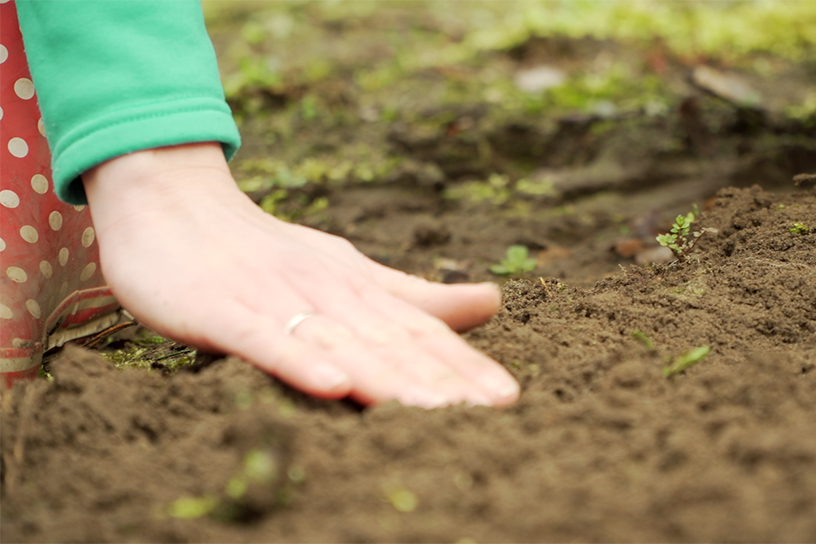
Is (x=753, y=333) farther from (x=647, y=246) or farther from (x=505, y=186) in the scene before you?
(x=505, y=186)

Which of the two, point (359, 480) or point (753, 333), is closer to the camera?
point (359, 480)

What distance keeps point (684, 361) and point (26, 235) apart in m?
1.69

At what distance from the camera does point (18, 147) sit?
5.80 feet

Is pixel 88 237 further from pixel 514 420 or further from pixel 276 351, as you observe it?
pixel 514 420

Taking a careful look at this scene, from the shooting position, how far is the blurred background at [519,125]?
316cm

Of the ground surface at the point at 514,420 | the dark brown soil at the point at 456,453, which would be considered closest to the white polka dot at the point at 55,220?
the ground surface at the point at 514,420

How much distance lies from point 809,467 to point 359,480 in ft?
2.21

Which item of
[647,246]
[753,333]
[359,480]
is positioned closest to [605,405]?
[359,480]

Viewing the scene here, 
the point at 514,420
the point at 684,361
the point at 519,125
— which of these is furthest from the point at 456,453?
the point at 519,125

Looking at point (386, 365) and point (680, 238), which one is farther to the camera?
point (680, 238)

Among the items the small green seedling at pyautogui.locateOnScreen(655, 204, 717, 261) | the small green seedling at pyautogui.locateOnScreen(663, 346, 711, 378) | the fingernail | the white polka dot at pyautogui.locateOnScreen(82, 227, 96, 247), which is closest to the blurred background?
the small green seedling at pyautogui.locateOnScreen(655, 204, 717, 261)

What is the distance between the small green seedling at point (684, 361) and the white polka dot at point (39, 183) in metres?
1.70

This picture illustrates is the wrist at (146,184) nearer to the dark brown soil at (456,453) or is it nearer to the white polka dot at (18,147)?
the white polka dot at (18,147)

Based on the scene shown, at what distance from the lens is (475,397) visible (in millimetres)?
1227
